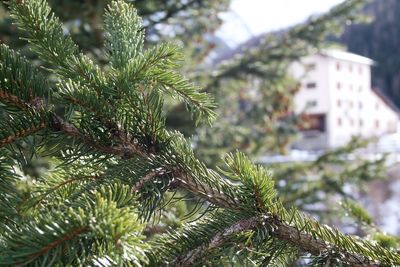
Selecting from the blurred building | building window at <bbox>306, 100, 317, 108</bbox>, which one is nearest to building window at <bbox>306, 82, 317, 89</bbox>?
the blurred building

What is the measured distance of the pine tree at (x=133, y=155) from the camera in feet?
1.87

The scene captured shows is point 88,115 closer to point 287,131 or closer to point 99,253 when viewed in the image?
point 99,253

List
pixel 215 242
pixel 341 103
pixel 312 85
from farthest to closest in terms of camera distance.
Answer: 1. pixel 341 103
2. pixel 312 85
3. pixel 215 242

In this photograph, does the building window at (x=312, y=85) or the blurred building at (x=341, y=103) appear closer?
the building window at (x=312, y=85)

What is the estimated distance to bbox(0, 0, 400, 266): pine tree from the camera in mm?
569

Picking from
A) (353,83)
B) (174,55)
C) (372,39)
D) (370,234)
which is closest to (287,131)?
(370,234)

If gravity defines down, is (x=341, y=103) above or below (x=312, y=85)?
below

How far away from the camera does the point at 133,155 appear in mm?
601

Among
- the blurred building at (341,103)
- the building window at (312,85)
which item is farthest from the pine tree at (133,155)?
the blurred building at (341,103)

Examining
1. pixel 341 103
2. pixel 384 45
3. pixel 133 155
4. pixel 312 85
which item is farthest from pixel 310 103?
pixel 384 45

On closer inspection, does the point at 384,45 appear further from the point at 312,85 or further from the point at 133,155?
the point at 133,155

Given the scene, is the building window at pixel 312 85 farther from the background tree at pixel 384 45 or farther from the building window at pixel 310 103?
the background tree at pixel 384 45

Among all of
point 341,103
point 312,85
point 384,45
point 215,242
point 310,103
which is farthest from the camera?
point 384,45

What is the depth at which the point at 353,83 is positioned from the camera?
79.9 ft
